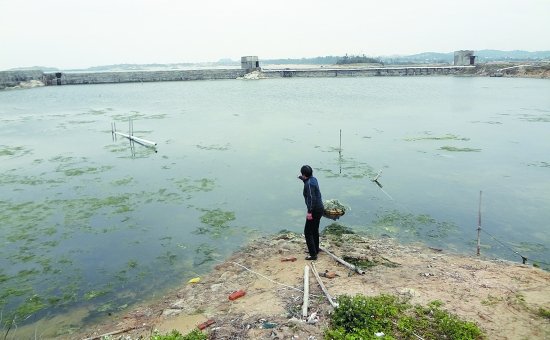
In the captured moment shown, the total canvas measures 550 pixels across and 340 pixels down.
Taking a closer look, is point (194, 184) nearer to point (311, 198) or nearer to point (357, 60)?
point (311, 198)

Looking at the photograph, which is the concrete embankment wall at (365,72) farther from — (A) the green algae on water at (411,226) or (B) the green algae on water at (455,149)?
(A) the green algae on water at (411,226)

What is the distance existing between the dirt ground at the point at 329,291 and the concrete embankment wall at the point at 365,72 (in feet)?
293

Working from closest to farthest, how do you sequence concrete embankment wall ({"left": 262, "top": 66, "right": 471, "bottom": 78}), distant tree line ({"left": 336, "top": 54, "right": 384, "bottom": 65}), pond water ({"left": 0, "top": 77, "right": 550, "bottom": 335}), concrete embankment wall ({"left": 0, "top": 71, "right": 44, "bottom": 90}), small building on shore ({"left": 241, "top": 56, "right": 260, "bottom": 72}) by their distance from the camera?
pond water ({"left": 0, "top": 77, "right": 550, "bottom": 335}) < concrete embankment wall ({"left": 0, "top": 71, "right": 44, "bottom": 90}) < small building on shore ({"left": 241, "top": 56, "right": 260, "bottom": 72}) < concrete embankment wall ({"left": 262, "top": 66, "right": 471, "bottom": 78}) < distant tree line ({"left": 336, "top": 54, "right": 384, "bottom": 65})

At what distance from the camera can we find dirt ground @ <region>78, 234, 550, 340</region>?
263 inches

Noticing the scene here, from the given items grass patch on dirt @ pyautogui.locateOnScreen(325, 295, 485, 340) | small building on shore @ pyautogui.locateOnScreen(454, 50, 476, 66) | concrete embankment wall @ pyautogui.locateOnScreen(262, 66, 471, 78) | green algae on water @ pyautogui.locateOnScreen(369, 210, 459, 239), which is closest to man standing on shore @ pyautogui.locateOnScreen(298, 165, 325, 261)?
grass patch on dirt @ pyautogui.locateOnScreen(325, 295, 485, 340)

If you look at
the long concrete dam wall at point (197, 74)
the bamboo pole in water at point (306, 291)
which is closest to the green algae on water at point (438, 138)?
the bamboo pole in water at point (306, 291)

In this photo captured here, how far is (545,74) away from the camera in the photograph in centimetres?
7512

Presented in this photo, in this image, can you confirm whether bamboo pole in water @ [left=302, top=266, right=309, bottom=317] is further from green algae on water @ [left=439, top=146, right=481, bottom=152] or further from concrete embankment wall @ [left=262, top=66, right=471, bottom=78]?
concrete embankment wall @ [left=262, top=66, right=471, bottom=78]

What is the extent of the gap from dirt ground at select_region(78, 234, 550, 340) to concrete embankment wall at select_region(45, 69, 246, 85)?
278 ft

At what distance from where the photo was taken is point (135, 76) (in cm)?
9088

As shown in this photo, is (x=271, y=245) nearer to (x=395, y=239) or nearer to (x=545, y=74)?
(x=395, y=239)

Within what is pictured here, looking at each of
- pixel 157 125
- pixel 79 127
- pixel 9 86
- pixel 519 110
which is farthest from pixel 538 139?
pixel 9 86

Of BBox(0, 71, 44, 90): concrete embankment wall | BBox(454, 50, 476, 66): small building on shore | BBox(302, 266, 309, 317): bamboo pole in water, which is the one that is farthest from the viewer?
BBox(454, 50, 476, 66): small building on shore

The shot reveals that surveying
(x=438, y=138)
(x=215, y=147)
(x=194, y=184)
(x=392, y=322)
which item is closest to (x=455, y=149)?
(x=438, y=138)
